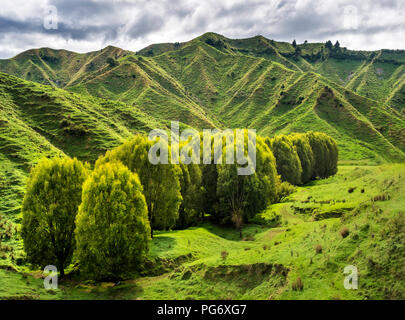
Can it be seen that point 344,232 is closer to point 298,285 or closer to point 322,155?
point 298,285

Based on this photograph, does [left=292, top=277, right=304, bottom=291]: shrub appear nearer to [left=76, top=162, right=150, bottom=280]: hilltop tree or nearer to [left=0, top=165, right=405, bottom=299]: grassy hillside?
[left=0, top=165, right=405, bottom=299]: grassy hillside

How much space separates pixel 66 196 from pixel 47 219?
10.2ft

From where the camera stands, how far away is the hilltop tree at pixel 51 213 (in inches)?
1187

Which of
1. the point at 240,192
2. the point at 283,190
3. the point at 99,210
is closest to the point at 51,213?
the point at 99,210

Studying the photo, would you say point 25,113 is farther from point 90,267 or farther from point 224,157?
point 90,267

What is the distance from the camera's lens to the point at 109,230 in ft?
90.2

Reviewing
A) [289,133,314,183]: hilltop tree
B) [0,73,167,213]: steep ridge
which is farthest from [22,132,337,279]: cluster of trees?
[289,133,314,183]: hilltop tree

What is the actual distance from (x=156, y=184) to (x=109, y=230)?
14.1 meters

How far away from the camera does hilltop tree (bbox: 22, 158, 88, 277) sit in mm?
30141

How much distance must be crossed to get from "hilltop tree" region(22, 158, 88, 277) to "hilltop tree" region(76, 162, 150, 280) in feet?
14.1

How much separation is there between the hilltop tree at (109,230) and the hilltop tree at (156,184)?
35.2 feet

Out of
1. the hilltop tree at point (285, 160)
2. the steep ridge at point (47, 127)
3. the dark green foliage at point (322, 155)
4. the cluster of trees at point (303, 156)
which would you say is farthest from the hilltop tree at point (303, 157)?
the steep ridge at point (47, 127)

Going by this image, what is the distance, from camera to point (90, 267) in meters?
27.4

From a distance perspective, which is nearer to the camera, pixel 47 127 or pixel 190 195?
pixel 190 195
